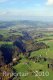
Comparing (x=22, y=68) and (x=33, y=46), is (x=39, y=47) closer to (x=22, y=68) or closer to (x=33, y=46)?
(x=33, y=46)

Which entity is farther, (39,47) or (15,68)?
(39,47)

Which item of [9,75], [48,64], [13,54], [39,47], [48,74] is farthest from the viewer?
[39,47]

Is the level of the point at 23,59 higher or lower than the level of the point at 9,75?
lower

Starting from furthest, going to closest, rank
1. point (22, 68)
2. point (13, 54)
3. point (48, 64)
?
point (13, 54), point (48, 64), point (22, 68)

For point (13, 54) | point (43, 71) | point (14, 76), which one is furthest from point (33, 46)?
point (14, 76)

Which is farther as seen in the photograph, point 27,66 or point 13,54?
point 13,54

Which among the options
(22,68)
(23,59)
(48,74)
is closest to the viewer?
(48,74)

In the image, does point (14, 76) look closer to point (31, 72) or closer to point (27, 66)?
point (31, 72)

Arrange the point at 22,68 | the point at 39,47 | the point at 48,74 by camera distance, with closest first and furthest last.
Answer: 1. the point at 48,74
2. the point at 22,68
3. the point at 39,47

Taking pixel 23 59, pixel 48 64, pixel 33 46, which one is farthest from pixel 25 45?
pixel 48 64
